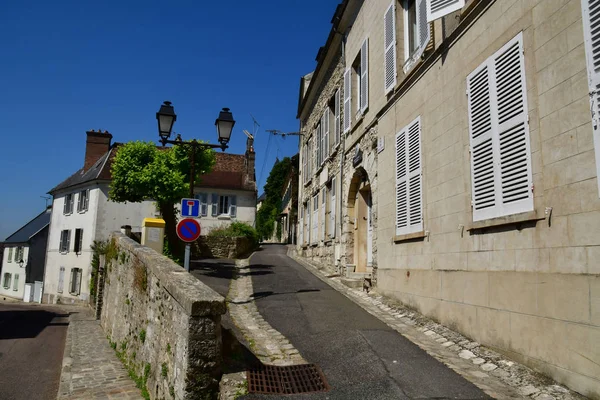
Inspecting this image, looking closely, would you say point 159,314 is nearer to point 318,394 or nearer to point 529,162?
point 318,394

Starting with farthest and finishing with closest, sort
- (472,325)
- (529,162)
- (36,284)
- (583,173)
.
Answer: (36,284) → (472,325) → (529,162) → (583,173)

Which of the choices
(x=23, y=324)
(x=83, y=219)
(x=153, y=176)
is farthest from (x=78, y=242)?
(x=153, y=176)

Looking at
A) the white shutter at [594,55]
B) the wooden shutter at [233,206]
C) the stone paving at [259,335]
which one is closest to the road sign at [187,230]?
the stone paving at [259,335]

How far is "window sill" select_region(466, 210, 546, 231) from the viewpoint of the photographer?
4246 millimetres

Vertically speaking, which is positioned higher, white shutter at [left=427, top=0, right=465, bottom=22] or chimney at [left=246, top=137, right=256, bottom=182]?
chimney at [left=246, top=137, right=256, bottom=182]

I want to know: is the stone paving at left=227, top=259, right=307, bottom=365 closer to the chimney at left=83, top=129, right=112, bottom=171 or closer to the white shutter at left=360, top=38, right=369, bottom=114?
the white shutter at left=360, top=38, right=369, bottom=114

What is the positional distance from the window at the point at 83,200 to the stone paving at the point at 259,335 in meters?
22.5

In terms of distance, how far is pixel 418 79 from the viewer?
7.27 m

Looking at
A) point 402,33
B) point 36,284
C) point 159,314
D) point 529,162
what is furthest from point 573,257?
point 36,284

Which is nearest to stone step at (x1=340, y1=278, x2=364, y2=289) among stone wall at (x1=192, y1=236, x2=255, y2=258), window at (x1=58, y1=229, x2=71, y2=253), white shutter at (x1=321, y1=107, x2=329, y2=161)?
white shutter at (x1=321, y1=107, x2=329, y2=161)

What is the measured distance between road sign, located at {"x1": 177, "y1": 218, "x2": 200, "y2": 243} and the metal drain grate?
383 cm

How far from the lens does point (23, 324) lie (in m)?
14.9

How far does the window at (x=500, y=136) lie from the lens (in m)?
4.48

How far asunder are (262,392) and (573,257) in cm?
296
